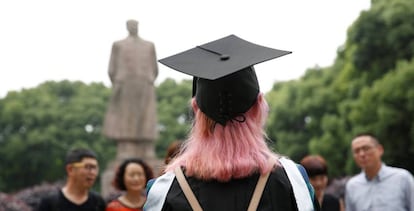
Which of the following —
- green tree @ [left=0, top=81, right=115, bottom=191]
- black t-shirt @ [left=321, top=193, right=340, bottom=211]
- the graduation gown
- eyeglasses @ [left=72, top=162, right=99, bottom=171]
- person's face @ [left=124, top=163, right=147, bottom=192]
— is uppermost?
the graduation gown

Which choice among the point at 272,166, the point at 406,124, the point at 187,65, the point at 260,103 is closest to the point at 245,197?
the point at 272,166

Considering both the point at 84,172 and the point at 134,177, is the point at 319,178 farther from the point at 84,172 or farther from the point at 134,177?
the point at 84,172

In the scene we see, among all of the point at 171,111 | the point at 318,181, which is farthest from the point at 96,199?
the point at 171,111

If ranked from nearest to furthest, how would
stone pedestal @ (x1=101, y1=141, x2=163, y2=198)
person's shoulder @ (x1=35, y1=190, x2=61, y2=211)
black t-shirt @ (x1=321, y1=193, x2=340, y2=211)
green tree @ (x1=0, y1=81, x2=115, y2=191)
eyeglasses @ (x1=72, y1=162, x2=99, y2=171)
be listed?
1. person's shoulder @ (x1=35, y1=190, x2=61, y2=211)
2. eyeglasses @ (x1=72, y1=162, x2=99, y2=171)
3. black t-shirt @ (x1=321, y1=193, x2=340, y2=211)
4. stone pedestal @ (x1=101, y1=141, x2=163, y2=198)
5. green tree @ (x1=0, y1=81, x2=115, y2=191)

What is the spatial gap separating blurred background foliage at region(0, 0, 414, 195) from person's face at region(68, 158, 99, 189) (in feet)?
12.0

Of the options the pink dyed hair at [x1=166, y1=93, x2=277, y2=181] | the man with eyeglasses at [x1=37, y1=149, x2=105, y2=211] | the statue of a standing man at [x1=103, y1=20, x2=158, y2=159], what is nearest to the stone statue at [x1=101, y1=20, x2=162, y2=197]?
the statue of a standing man at [x1=103, y1=20, x2=158, y2=159]

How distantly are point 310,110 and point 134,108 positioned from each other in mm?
19847

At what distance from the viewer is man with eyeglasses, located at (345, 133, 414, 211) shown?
597 centimetres

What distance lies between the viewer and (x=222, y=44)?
10.3ft

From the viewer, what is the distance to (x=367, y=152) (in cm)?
616

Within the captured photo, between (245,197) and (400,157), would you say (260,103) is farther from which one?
(400,157)

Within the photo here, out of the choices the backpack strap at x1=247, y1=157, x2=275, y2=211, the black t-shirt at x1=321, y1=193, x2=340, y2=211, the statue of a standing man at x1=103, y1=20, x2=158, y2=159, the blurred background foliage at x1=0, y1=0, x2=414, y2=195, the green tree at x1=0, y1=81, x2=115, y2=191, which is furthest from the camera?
the green tree at x1=0, y1=81, x2=115, y2=191

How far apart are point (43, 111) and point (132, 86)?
29577mm

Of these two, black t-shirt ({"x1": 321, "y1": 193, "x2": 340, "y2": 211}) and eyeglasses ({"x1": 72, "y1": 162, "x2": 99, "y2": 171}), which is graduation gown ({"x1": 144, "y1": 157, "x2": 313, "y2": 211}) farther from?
black t-shirt ({"x1": 321, "y1": 193, "x2": 340, "y2": 211})
